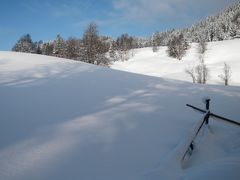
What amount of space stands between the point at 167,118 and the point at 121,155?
319cm

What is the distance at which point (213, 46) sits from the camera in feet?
269

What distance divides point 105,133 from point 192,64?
201 feet

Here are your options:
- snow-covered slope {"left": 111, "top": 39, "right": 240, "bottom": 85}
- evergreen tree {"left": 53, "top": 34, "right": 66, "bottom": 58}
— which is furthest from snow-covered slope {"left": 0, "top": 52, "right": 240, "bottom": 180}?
→ evergreen tree {"left": 53, "top": 34, "right": 66, "bottom": 58}

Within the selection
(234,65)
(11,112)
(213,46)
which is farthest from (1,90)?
(213,46)

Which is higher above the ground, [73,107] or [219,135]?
[73,107]

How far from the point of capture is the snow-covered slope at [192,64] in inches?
2086

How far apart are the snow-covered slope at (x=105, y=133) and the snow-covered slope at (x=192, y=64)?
40.4m

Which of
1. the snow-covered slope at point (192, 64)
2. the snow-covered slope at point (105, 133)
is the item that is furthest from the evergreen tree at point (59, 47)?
the snow-covered slope at point (105, 133)

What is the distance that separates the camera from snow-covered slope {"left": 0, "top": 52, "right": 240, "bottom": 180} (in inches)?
200

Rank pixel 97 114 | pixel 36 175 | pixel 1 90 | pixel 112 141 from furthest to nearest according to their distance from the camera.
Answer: pixel 1 90
pixel 97 114
pixel 112 141
pixel 36 175

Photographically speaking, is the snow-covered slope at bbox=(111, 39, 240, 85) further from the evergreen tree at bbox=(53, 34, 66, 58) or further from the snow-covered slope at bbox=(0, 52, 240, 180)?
the snow-covered slope at bbox=(0, 52, 240, 180)

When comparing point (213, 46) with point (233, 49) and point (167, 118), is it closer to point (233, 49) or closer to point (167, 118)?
point (233, 49)

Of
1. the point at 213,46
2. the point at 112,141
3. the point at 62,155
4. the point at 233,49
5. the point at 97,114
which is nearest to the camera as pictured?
the point at 62,155

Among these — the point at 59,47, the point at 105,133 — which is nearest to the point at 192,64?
the point at 59,47
